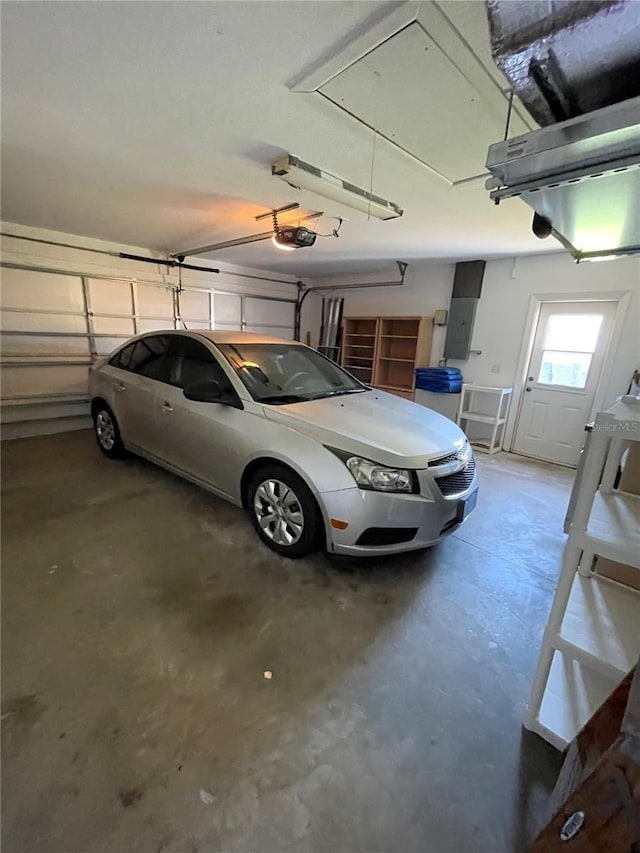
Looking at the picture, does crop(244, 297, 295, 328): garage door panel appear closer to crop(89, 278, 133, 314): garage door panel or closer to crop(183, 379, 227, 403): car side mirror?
crop(89, 278, 133, 314): garage door panel

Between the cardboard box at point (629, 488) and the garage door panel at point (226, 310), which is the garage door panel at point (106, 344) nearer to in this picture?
the garage door panel at point (226, 310)

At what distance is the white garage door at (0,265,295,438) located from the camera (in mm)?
4156

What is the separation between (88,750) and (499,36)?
7.77ft

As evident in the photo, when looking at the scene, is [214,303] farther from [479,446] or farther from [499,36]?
[499,36]

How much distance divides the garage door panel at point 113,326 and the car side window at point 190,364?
8.34ft

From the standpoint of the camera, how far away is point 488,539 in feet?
8.44

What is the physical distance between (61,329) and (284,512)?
13.8ft

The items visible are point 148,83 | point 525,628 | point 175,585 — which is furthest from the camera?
point 175,585

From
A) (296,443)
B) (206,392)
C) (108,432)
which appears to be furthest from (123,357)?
(296,443)

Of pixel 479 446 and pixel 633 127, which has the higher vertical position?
pixel 633 127

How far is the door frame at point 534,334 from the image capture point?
12.3 feet

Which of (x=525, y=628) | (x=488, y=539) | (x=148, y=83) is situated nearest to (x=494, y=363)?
(x=488, y=539)

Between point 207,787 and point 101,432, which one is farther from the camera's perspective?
point 101,432

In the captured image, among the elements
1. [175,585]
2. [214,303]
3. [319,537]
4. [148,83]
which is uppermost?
[148,83]
